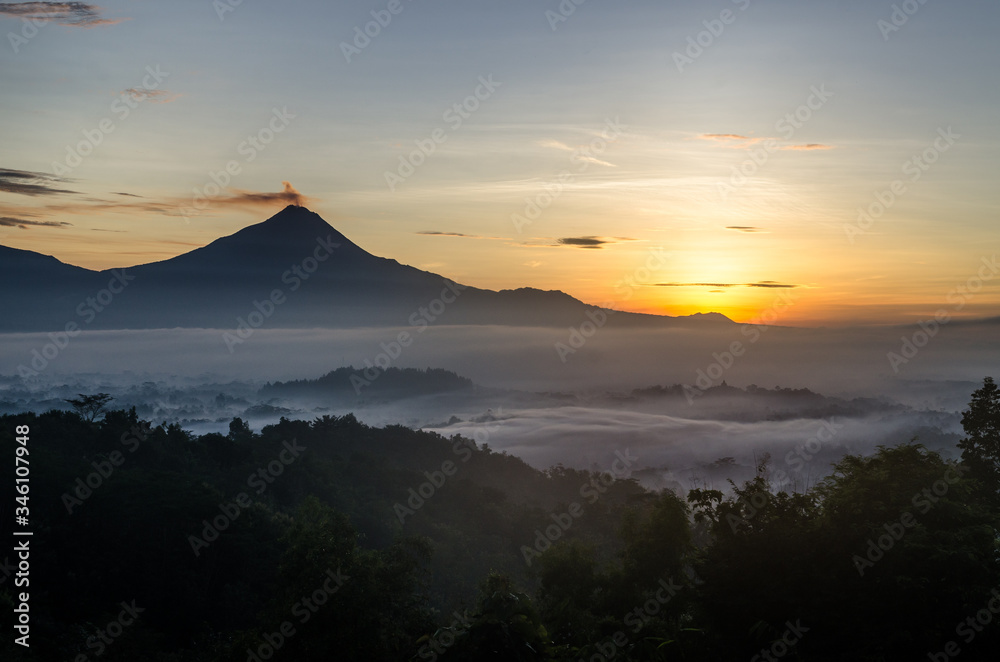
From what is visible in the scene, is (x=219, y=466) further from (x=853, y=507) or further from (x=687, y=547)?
(x=853, y=507)

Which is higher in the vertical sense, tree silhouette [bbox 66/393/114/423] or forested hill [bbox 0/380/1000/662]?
tree silhouette [bbox 66/393/114/423]

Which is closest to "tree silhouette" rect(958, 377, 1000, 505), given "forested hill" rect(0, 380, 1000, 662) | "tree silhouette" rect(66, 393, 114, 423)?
"forested hill" rect(0, 380, 1000, 662)

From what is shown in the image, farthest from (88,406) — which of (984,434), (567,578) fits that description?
(984,434)

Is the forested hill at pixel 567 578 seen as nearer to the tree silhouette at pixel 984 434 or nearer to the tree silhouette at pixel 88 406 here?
the tree silhouette at pixel 984 434

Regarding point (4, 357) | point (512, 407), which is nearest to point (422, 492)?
point (512, 407)

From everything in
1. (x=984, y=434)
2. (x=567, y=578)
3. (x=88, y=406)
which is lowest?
(x=567, y=578)

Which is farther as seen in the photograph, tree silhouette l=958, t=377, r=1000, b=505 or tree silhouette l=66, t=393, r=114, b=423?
tree silhouette l=66, t=393, r=114, b=423

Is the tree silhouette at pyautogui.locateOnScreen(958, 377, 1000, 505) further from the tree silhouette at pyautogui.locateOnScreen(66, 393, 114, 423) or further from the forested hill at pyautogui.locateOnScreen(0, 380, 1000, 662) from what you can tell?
the tree silhouette at pyautogui.locateOnScreen(66, 393, 114, 423)

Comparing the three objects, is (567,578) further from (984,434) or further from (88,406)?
(88,406)
